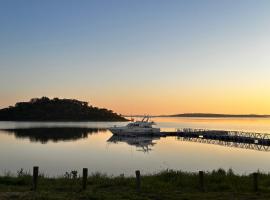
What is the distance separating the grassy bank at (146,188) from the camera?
16328 mm

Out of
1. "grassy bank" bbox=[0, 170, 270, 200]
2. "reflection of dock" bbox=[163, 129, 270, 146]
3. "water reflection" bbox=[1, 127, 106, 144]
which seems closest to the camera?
"grassy bank" bbox=[0, 170, 270, 200]

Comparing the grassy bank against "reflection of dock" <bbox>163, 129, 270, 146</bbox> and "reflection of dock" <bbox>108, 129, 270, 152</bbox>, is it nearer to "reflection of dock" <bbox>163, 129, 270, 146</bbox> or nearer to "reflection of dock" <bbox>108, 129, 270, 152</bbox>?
"reflection of dock" <bbox>108, 129, 270, 152</bbox>

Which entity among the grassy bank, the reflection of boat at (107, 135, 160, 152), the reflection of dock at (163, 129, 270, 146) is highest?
the reflection of dock at (163, 129, 270, 146)

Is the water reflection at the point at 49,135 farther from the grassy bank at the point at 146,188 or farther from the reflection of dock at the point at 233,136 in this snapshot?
the grassy bank at the point at 146,188

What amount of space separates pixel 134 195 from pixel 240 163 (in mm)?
32442

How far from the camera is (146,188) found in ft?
59.5

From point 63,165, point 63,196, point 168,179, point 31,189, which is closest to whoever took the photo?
point 63,196

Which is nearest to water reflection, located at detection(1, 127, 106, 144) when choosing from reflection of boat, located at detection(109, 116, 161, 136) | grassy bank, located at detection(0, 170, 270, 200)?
reflection of boat, located at detection(109, 116, 161, 136)

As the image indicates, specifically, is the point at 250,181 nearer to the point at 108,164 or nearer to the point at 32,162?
the point at 108,164

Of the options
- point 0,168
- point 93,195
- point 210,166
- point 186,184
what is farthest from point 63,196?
point 210,166

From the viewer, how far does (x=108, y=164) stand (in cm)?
4347

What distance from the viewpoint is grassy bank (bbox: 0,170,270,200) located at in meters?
16.3

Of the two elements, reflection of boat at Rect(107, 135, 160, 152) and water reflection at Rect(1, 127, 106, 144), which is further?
water reflection at Rect(1, 127, 106, 144)

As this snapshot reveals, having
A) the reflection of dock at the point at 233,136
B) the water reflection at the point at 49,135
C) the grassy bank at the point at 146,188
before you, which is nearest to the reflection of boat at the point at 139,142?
the water reflection at the point at 49,135
